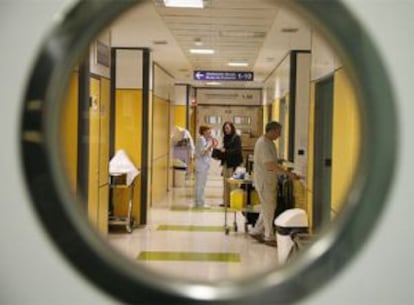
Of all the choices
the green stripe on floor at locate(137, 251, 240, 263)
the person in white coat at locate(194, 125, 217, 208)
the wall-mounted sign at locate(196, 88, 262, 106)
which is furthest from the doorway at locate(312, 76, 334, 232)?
the wall-mounted sign at locate(196, 88, 262, 106)

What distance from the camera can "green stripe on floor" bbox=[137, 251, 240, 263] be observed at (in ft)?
20.8

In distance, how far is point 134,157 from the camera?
887 centimetres

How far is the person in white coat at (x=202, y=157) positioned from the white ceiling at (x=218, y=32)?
4.50 feet

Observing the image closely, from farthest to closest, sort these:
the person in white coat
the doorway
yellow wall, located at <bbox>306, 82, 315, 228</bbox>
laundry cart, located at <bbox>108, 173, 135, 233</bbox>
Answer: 1. the person in white coat
2. laundry cart, located at <bbox>108, 173, 135, 233</bbox>
3. yellow wall, located at <bbox>306, 82, 315, 228</bbox>
4. the doorway

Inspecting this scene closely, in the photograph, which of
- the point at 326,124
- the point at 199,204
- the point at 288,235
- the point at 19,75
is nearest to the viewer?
the point at 19,75

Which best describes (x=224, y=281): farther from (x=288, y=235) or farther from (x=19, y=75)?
(x=288, y=235)

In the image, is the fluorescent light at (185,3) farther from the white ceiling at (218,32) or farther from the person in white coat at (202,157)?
the person in white coat at (202,157)

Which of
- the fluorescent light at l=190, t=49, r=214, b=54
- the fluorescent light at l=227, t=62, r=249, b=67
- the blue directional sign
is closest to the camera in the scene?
the fluorescent light at l=190, t=49, r=214, b=54

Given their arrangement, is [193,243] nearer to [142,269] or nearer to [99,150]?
[99,150]

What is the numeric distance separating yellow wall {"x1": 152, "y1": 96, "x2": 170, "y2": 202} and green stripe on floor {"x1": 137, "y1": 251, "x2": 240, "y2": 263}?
351cm

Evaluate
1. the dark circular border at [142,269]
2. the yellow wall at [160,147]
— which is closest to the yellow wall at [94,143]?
the yellow wall at [160,147]

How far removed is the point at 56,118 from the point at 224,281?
26.2 inches

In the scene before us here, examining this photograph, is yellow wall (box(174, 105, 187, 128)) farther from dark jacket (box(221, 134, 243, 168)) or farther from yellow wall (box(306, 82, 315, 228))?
yellow wall (box(306, 82, 315, 228))

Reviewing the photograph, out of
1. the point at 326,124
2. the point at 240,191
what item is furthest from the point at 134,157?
the point at 326,124
